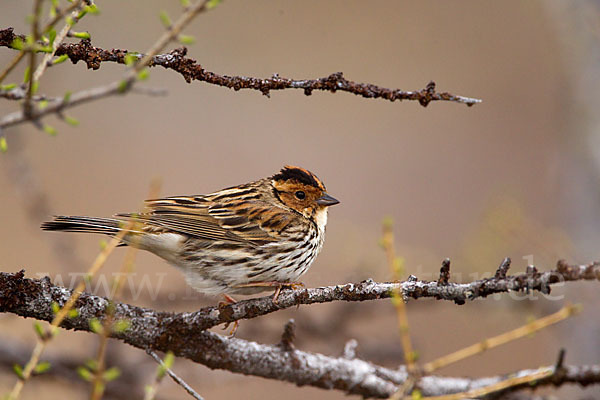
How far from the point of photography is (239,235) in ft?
13.8

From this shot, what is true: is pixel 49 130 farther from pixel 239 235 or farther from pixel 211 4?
pixel 239 235

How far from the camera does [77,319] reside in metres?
2.92

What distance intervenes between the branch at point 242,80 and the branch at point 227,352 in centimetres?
98

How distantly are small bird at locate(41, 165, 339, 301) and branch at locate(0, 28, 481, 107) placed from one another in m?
1.27

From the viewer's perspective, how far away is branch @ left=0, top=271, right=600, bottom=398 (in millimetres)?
2787

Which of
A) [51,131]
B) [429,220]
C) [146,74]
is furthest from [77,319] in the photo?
[429,220]

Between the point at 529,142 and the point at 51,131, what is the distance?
29.3 ft

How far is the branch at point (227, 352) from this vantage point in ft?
9.14

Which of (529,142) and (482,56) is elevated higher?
(482,56)

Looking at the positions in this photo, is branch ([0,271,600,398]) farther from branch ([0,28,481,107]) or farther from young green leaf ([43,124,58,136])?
young green leaf ([43,124,58,136])

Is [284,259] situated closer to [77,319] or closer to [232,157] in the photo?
[77,319]

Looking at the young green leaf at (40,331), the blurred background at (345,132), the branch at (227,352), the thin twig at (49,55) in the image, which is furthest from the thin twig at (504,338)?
the blurred background at (345,132)

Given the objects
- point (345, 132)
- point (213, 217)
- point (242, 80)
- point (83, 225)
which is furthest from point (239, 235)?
point (345, 132)

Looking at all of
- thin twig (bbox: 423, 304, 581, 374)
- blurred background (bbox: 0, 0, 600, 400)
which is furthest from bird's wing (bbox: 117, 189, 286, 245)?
thin twig (bbox: 423, 304, 581, 374)
